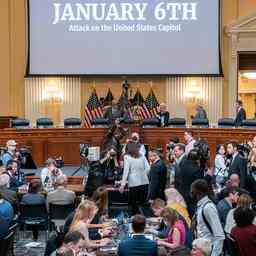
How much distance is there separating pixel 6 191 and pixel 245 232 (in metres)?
4.60

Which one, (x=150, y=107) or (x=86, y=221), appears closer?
(x=86, y=221)

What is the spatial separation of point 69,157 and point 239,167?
8.79 meters

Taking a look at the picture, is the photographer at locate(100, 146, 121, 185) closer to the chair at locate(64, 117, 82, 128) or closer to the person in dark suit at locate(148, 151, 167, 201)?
the person in dark suit at locate(148, 151, 167, 201)

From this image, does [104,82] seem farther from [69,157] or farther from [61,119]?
[69,157]

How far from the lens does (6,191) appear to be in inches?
399

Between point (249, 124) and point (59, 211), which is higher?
point (249, 124)

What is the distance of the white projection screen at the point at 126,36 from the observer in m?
21.6

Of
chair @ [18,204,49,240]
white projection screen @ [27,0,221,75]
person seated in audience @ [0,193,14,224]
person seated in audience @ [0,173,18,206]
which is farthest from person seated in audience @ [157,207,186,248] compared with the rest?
white projection screen @ [27,0,221,75]

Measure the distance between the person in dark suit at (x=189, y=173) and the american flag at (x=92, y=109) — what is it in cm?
1184

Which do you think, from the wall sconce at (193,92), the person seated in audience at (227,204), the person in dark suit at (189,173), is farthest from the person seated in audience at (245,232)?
the wall sconce at (193,92)

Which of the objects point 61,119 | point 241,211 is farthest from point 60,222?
point 61,119

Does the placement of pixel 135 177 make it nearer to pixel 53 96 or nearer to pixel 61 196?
pixel 61 196

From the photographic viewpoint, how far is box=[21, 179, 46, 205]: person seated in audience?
34.4 ft

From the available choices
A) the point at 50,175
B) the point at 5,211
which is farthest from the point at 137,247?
the point at 50,175
